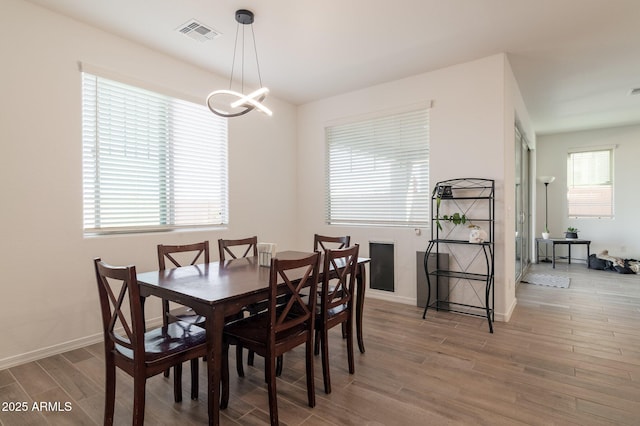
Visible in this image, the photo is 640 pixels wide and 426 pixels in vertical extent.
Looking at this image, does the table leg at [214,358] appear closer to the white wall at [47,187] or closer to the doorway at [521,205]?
the white wall at [47,187]

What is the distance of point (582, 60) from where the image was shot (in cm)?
371

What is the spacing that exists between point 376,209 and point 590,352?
2.66m

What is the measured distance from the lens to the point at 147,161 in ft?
11.4

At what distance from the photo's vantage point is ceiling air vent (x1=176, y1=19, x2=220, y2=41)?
2967 millimetres

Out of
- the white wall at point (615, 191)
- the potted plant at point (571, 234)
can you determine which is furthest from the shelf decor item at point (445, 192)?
the white wall at point (615, 191)

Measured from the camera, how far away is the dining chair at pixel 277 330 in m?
1.86

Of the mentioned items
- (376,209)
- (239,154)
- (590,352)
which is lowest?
(590,352)

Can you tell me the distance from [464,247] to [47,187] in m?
4.16

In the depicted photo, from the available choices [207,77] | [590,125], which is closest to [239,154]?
[207,77]

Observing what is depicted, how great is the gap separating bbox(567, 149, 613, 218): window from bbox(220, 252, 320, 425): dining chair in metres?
7.50

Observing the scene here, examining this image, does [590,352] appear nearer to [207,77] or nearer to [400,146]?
[400,146]

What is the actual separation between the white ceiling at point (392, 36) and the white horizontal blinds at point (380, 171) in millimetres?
637

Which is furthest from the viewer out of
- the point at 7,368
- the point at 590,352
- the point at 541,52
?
the point at 541,52

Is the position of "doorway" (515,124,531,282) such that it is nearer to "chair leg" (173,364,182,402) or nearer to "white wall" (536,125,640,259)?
"white wall" (536,125,640,259)
